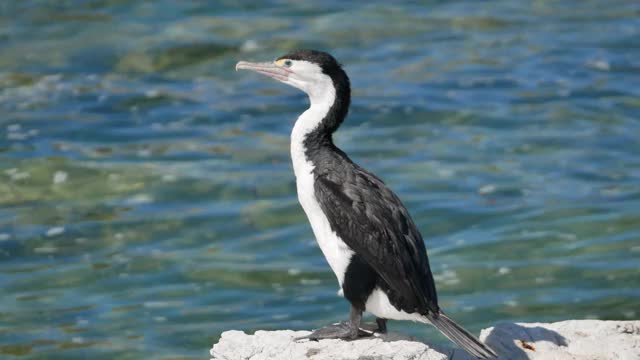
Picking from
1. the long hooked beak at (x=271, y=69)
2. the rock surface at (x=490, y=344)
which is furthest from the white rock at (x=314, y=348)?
the long hooked beak at (x=271, y=69)

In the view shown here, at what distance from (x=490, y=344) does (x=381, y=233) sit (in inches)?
33.2

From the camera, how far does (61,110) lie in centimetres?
1446

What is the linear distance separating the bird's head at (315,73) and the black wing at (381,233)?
1.50 ft

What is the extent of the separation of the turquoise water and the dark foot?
2.62m

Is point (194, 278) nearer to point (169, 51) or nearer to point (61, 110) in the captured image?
point (61, 110)

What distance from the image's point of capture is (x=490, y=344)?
720 cm

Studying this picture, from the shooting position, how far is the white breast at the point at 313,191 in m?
7.08

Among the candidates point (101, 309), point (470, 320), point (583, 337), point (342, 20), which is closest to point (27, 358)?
point (101, 309)

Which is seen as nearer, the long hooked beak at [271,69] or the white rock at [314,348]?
the white rock at [314,348]

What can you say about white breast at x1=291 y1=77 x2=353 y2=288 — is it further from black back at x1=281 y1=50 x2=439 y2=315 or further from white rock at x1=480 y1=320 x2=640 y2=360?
white rock at x1=480 y1=320 x2=640 y2=360

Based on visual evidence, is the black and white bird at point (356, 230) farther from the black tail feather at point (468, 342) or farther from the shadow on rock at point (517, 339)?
the shadow on rock at point (517, 339)

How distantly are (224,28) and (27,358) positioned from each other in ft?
27.4

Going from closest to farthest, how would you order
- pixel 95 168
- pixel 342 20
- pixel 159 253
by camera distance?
pixel 159 253 < pixel 95 168 < pixel 342 20

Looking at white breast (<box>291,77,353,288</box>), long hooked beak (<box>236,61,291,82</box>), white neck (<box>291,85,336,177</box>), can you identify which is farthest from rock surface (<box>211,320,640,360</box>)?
long hooked beak (<box>236,61,291,82</box>)
